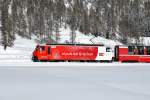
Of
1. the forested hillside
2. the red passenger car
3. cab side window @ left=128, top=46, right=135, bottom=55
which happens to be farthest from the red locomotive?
the forested hillside

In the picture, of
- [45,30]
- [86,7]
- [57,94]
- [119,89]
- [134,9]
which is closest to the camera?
[57,94]

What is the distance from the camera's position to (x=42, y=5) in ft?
469

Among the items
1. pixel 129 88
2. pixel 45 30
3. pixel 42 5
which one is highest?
pixel 42 5

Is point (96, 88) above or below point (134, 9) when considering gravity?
below

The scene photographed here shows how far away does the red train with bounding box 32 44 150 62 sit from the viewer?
53.9m

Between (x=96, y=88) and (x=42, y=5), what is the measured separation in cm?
12501

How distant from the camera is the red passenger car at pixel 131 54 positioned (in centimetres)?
5581

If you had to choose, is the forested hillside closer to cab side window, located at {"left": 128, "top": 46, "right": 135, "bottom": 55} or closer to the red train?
the red train

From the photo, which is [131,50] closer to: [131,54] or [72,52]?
[131,54]

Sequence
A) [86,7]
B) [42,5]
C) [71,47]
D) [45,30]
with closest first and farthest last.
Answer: [71,47] → [45,30] → [42,5] → [86,7]

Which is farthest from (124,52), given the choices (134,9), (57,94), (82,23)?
(134,9)

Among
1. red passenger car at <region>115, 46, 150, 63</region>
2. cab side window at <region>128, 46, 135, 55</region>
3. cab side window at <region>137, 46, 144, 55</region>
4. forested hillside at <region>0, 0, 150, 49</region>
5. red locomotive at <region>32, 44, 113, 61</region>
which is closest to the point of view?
red locomotive at <region>32, 44, 113, 61</region>

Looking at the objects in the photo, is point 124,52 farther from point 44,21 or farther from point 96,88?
point 44,21

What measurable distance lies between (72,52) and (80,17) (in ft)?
305
